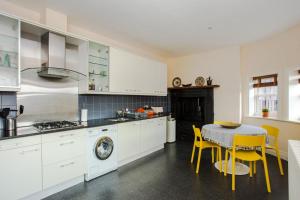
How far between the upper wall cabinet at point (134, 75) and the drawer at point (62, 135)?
1104 mm

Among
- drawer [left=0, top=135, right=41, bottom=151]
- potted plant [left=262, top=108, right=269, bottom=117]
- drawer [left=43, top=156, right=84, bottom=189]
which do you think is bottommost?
drawer [left=43, top=156, right=84, bottom=189]

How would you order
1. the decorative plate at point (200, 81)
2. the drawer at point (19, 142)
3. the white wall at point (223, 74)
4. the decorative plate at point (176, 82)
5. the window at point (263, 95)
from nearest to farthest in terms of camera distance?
the drawer at point (19, 142) → the window at point (263, 95) → the white wall at point (223, 74) → the decorative plate at point (200, 81) → the decorative plate at point (176, 82)

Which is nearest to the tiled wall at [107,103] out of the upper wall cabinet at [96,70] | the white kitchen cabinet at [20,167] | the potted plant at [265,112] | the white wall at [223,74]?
the upper wall cabinet at [96,70]

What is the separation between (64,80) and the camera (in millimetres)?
2900

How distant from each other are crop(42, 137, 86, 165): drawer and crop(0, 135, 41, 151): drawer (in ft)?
0.39

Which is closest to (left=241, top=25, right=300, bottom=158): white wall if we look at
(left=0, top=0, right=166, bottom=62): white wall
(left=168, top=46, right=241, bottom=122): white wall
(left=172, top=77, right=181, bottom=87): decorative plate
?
(left=168, top=46, right=241, bottom=122): white wall

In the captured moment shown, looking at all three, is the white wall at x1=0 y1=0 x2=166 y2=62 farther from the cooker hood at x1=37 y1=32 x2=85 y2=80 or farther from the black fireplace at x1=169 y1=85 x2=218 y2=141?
the black fireplace at x1=169 y1=85 x2=218 y2=141

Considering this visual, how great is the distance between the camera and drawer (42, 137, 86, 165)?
2.10m

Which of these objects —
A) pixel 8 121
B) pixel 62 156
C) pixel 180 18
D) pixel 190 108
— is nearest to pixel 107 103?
pixel 62 156

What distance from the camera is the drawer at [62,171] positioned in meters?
2.11

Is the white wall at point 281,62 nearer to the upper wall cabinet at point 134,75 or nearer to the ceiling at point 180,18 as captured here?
A: the ceiling at point 180,18

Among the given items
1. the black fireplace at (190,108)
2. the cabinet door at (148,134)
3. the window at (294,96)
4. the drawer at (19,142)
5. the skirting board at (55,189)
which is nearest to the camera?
the drawer at (19,142)

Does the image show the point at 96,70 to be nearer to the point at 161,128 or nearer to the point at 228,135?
the point at 161,128

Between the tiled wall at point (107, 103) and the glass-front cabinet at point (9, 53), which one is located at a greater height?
the glass-front cabinet at point (9, 53)
